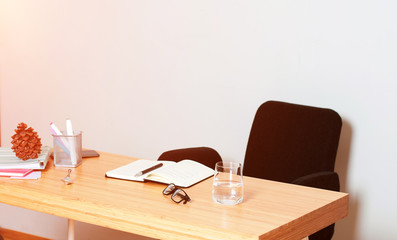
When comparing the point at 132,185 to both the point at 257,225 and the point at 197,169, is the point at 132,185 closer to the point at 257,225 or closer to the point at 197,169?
the point at 197,169

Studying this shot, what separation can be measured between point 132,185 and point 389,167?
1260 millimetres

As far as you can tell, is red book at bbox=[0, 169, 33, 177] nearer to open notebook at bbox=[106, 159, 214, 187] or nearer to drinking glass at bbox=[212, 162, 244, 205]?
open notebook at bbox=[106, 159, 214, 187]

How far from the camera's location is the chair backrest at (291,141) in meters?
2.38

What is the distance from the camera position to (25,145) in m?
2.00

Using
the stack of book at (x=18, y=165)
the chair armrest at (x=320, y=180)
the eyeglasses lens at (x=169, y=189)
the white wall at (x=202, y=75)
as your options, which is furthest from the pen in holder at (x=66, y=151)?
the white wall at (x=202, y=75)

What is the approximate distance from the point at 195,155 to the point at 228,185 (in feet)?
3.10

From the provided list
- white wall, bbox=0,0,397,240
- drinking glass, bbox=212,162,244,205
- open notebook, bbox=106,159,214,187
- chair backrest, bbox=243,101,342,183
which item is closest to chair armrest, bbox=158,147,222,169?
chair backrest, bbox=243,101,342,183

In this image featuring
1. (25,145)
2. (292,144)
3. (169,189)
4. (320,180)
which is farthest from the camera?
(292,144)

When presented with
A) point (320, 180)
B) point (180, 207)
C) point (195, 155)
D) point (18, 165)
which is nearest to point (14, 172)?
point (18, 165)

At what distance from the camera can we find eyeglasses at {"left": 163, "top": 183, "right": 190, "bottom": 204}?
5.34 ft

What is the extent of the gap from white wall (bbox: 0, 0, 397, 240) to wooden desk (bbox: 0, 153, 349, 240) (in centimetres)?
89

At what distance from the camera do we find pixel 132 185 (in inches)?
71.2

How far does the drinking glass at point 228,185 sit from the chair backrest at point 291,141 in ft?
2.76

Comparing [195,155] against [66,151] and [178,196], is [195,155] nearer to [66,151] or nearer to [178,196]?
[66,151]
